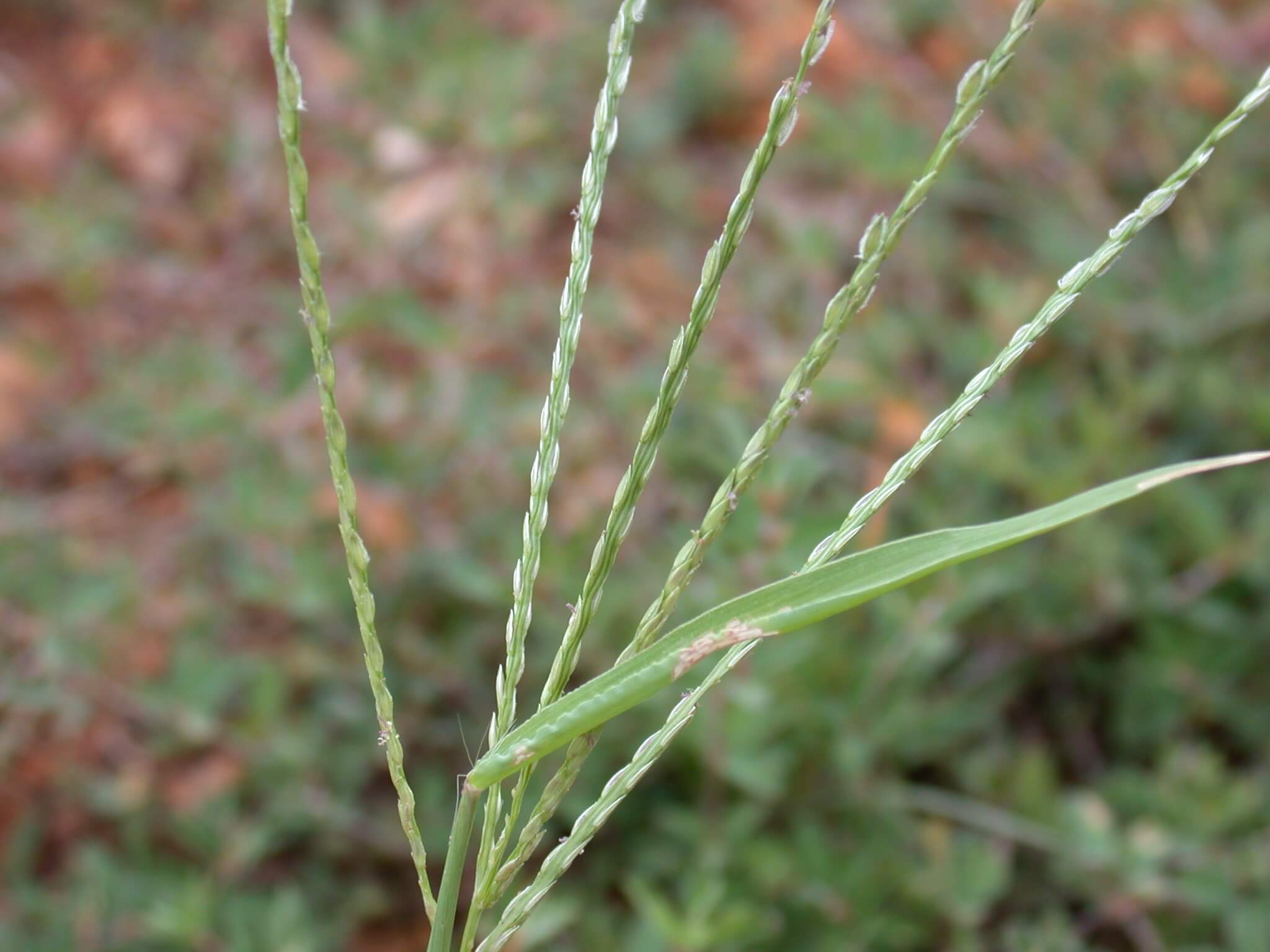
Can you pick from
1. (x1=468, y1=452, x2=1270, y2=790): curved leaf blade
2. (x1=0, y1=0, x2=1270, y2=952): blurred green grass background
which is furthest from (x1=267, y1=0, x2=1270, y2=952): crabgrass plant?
(x1=0, y1=0, x2=1270, y2=952): blurred green grass background

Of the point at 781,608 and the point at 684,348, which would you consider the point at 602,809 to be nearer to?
the point at 781,608

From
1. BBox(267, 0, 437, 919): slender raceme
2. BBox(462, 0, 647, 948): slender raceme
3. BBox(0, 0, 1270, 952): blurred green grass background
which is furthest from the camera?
BBox(0, 0, 1270, 952): blurred green grass background

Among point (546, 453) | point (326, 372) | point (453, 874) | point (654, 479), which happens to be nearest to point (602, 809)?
point (453, 874)

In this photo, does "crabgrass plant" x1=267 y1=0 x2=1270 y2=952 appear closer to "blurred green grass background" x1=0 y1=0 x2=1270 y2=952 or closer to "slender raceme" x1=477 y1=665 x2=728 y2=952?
"slender raceme" x1=477 y1=665 x2=728 y2=952

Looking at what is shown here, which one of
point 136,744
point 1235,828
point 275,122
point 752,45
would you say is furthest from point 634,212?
point 1235,828

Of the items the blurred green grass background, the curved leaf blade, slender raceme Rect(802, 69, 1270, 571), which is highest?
the blurred green grass background

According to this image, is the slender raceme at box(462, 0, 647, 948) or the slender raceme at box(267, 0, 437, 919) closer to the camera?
the slender raceme at box(267, 0, 437, 919)
